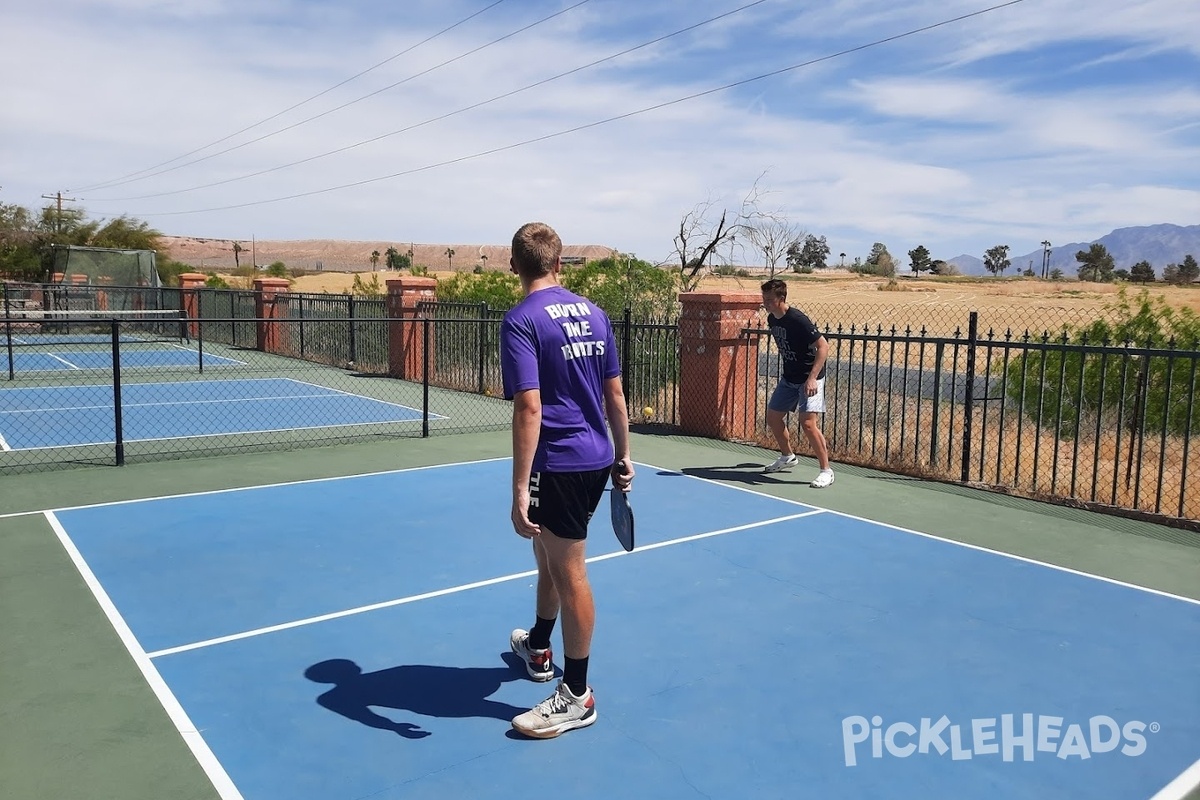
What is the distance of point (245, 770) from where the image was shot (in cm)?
367

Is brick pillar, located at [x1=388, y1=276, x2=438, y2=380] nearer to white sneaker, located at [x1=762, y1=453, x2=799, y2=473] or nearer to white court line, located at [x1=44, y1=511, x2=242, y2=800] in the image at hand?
white sneaker, located at [x1=762, y1=453, x2=799, y2=473]

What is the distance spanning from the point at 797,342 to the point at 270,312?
17.9 m

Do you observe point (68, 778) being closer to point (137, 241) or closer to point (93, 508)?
point (93, 508)

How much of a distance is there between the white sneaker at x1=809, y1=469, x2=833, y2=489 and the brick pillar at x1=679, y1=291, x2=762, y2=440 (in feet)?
8.69

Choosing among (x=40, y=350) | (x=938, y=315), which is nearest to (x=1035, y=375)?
(x=40, y=350)

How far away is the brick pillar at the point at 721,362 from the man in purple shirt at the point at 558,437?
7669 millimetres

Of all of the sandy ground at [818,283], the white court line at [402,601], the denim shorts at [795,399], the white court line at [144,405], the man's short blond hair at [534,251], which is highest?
the sandy ground at [818,283]

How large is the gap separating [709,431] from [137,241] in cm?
5240

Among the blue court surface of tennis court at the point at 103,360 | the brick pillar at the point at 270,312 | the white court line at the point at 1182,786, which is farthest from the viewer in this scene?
the brick pillar at the point at 270,312

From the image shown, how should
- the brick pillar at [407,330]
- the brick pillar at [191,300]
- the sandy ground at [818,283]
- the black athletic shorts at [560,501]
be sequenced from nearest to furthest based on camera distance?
the black athletic shorts at [560,501]
the brick pillar at [407,330]
the brick pillar at [191,300]
the sandy ground at [818,283]

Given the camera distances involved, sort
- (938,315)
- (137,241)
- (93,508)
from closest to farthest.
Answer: (93,508)
(938,315)
(137,241)

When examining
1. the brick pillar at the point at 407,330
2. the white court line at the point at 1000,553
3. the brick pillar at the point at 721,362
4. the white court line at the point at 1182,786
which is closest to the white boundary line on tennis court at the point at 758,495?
the white court line at the point at 1000,553

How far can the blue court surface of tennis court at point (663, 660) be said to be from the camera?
373 centimetres

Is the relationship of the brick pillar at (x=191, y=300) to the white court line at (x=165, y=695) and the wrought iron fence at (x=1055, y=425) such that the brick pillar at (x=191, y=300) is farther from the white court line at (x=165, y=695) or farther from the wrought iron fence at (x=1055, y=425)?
the white court line at (x=165, y=695)
